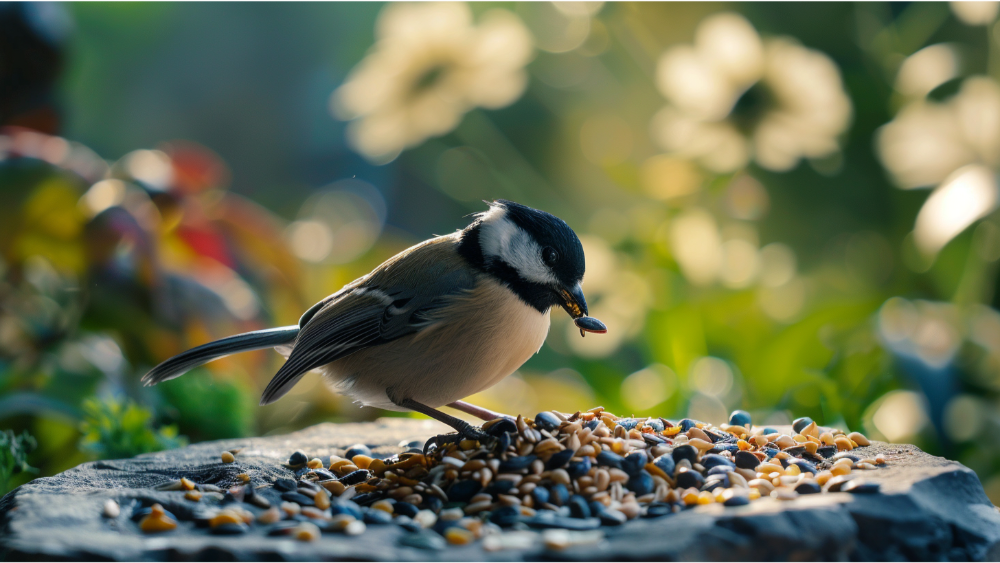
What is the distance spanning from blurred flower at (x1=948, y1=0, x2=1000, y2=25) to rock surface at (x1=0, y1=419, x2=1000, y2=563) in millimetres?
1872

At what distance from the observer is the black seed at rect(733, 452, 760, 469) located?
1148mm

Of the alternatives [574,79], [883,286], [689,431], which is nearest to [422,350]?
[689,431]

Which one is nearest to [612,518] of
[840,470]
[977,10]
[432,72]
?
[840,470]

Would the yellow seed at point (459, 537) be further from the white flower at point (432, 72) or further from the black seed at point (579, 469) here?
the white flower at point (432, 72)

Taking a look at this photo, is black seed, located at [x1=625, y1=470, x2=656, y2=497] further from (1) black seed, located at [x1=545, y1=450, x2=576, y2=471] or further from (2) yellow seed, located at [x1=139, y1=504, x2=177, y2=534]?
(2) yellow seed, located at [x1=139, y1=504, x2=177, y2=534]

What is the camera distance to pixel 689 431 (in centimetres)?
130

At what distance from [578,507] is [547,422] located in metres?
0.29

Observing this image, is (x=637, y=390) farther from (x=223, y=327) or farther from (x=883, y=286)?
(x=223, y=327)

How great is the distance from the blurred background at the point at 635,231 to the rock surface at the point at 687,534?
610 millimetres

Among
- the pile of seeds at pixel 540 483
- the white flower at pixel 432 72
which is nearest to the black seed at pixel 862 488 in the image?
the pile of seeds at pixel 540 483

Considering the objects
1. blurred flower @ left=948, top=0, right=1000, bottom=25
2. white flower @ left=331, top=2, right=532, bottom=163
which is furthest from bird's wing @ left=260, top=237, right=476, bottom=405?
blurred flower @ left=948, top=0, right=1000, bottom=25

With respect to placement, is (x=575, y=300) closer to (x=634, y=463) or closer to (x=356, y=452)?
(x=634, y=463)

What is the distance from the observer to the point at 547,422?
4.10 feet

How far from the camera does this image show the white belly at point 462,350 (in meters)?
1.29
